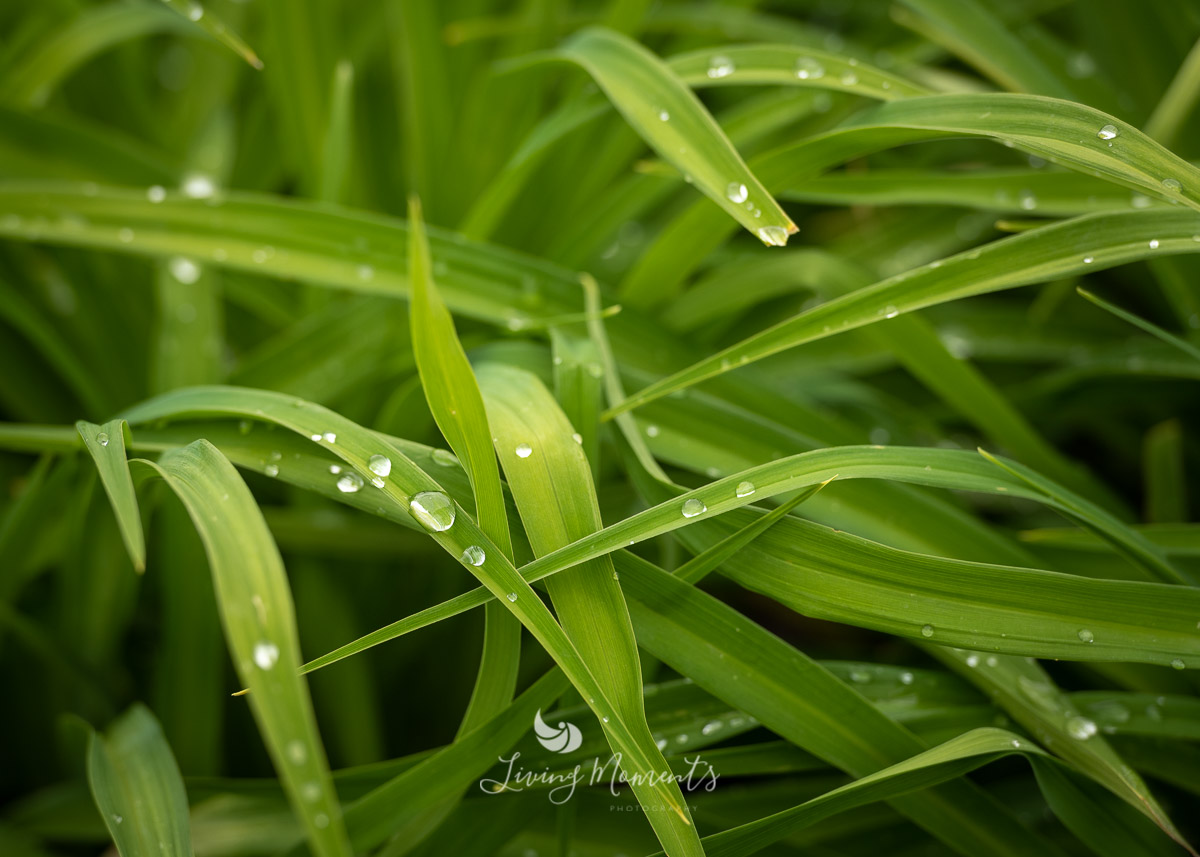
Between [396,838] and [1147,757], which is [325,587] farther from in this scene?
[1147,757]

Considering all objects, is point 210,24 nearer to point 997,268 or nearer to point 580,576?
point 580,576

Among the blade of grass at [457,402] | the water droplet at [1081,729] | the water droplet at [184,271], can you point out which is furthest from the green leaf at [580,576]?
the water droplet at [184,271]

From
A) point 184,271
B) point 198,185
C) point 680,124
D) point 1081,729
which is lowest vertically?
point 1081,729

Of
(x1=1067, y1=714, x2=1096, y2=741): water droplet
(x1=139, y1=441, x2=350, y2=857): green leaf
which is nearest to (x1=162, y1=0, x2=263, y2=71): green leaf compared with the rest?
(x1=139, y1=441, x2=350, y2=857): green leaf

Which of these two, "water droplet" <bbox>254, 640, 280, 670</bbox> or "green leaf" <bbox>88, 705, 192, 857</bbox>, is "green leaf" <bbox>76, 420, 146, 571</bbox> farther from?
"green leaf" <bbox>88, 705, 192, 857</bbox>

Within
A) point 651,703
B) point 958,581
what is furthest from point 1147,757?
point 651,703

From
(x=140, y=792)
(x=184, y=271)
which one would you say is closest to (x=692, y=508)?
(x=140, y=792)

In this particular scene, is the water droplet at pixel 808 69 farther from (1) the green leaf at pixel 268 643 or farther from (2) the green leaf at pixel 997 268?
(1) the green leaf at pixel 268 643
